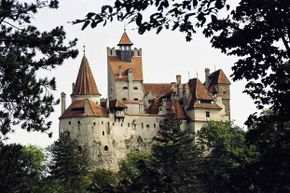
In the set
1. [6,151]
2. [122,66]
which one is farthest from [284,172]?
[122,66]

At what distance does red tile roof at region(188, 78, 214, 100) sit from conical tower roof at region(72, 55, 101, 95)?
11.9 m

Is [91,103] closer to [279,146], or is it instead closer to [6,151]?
[6,151]

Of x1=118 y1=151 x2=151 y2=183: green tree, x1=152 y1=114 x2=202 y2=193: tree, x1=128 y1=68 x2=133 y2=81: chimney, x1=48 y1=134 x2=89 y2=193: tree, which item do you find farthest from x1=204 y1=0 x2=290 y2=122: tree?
x1=128 y1=68 x2=133 y2=81: chimney

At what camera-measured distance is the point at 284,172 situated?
17172mm

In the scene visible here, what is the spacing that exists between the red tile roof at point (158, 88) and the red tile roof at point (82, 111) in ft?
35.4

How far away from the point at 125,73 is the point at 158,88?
5.09 meters

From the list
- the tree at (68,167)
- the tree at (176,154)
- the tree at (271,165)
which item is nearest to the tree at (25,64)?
the tree at (271,165)

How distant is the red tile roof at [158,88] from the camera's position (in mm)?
118625

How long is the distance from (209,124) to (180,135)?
23656 mm

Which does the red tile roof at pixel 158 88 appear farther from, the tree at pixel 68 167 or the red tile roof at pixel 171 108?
the tree at pixel 68 167

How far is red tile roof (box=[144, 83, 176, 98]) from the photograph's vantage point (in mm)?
118625

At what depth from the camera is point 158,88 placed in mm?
120062

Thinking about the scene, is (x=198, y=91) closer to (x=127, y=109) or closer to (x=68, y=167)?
(x=127, y=109)

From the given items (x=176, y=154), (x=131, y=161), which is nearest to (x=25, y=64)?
(x=176, y=154)
